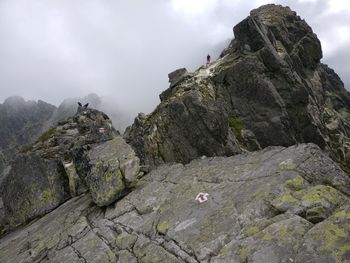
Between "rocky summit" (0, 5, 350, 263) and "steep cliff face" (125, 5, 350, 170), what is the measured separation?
0.41 ft

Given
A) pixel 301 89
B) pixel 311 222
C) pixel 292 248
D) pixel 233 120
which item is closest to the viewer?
pixel 292 248

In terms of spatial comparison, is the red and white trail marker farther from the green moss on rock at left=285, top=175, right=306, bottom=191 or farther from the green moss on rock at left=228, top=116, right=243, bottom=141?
the green moss on rock at left=228, top=116, right=243, bottom=141

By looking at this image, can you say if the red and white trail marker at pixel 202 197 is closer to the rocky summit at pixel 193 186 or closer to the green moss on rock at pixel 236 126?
the rocky summit at pixel 193 186

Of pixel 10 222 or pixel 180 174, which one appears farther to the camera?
pixel 10 222

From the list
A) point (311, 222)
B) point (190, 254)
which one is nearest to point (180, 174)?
point (190, 254)

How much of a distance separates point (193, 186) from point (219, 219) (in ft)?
14.3

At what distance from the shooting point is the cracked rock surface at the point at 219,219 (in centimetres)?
1192

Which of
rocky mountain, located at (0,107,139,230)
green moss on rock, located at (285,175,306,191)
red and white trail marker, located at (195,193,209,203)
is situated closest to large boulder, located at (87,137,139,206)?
rocky mountain, located at (0,107,139,230)

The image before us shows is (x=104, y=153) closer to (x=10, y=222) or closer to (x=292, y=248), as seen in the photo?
(x=10, y=222)

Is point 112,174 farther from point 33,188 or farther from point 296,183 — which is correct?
point 296,183

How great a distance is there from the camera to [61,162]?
30938mm

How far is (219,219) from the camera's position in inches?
608

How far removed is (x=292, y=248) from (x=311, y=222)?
1.52 m

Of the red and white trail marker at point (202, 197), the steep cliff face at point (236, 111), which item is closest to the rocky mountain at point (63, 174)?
the steep cliff face at point (236, 111)
